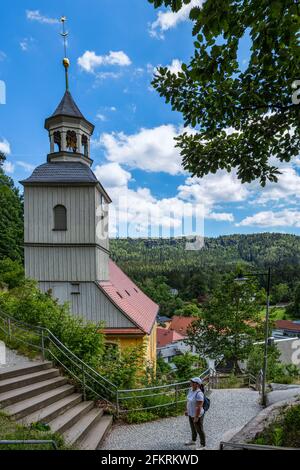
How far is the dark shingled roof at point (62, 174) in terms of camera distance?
15789 millimetres

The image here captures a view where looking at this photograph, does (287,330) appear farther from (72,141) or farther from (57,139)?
(57,139)

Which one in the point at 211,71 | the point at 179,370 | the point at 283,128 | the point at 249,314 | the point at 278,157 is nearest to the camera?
the point at 211,71

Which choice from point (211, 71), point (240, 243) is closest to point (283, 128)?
point (211, 71)

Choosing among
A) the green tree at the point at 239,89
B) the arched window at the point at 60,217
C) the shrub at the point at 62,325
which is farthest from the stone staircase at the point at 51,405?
the arched window at the point at 60,217

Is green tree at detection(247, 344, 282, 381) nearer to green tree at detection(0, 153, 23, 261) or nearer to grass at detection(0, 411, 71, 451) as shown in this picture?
grass at detection(0, 411, 71, 451)

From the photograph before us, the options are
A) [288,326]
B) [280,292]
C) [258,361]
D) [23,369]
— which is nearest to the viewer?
[23,369]

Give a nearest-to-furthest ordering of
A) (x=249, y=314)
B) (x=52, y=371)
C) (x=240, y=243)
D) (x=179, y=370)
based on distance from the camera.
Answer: (x=52, y=371), (x=179, y=370), (x=249, y=314), (x=240, y=243)

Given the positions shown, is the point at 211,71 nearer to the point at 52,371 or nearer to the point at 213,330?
the point at 52,371

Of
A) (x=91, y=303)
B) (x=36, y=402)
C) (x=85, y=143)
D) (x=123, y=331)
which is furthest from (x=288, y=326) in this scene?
(x=36, y=402)

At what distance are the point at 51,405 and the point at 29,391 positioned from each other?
1.70 ft

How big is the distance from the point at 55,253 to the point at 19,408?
1052cm

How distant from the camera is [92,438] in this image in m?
6.11

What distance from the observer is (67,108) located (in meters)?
17.6

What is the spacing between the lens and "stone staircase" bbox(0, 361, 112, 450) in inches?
226
